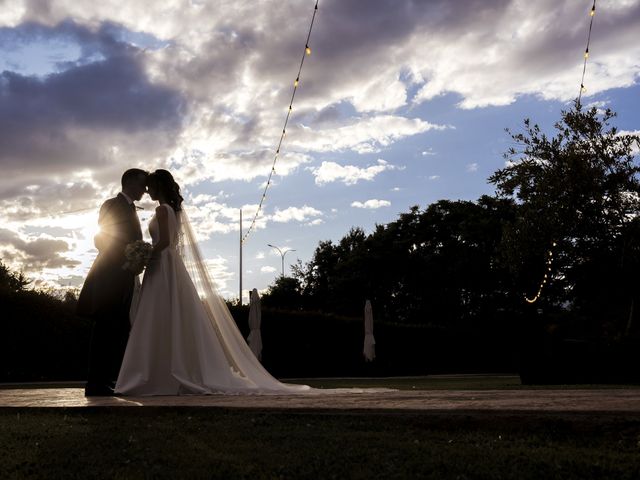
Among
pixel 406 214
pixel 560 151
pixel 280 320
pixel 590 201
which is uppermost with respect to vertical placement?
pixel 406 214

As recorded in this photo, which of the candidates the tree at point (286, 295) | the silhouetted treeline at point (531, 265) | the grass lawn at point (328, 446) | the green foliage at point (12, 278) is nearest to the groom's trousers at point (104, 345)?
the grass lawn at point (328, 446)

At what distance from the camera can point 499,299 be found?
45.8 metres

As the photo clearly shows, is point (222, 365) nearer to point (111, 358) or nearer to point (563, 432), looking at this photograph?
point (111, 358)

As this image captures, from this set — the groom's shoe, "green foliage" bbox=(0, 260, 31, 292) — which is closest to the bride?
the groom's shoe

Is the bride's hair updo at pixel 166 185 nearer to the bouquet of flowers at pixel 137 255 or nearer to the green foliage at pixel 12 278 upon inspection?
the bouquet of flowers at pixel 137 255

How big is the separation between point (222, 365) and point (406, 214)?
143ft

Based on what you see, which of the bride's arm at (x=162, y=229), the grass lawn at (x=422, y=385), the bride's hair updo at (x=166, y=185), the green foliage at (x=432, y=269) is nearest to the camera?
the bride's arm at (x=162, y=229)

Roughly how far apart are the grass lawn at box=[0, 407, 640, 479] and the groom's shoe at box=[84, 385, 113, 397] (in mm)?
2302

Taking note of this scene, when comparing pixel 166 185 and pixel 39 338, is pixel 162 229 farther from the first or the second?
pixel 39 338

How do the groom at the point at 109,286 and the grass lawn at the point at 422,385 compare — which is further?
the grass lawn at the point at 422,385

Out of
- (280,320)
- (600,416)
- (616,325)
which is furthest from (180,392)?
(616,325)

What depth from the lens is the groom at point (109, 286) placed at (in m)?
7.62

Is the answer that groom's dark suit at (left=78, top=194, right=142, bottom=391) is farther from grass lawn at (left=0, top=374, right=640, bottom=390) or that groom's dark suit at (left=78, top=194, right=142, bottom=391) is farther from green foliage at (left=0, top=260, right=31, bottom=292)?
green foliage at (left=0, top=260, right=31, bottom=292)

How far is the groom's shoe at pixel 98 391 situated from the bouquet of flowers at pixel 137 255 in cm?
128
